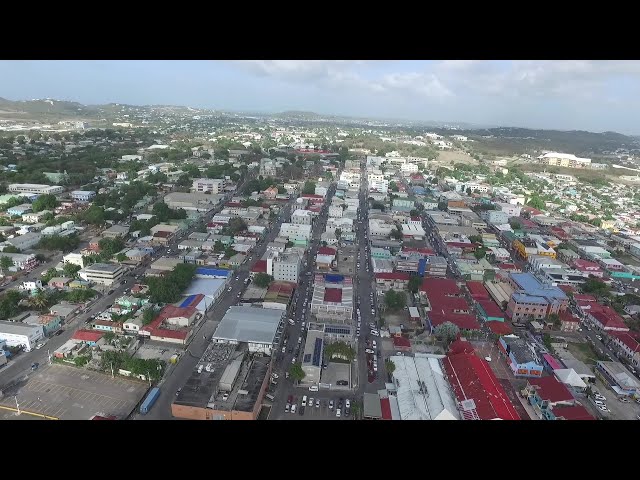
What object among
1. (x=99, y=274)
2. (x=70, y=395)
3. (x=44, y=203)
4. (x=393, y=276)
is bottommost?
(x=70, y=395)

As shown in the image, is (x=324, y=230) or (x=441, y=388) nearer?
(x=441, y=388)

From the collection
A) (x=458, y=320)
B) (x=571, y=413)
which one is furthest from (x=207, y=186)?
(x=571, y=413)

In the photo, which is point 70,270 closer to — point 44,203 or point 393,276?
point 44,203

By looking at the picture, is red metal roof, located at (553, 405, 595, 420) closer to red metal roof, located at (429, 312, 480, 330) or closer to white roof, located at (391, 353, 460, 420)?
white roof, located at (391, 353, 460, 420)

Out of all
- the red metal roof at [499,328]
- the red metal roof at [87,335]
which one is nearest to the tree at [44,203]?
the red metal roof at [87,335]

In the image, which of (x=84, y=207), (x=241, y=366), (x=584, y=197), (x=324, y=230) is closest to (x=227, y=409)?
(x=241, y=366)

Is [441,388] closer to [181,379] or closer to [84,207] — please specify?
[181,379]
